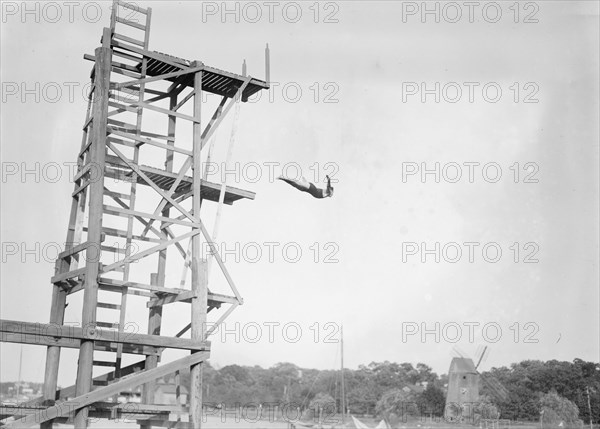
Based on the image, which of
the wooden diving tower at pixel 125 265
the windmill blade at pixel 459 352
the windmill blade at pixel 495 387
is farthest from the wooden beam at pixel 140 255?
the windmill blade at pixel 459 352

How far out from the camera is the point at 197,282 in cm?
1067

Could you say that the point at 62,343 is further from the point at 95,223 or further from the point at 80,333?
the point at 95,223

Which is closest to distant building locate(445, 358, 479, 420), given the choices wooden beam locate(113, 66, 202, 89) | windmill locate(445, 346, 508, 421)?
windmill locate(445, 346, 508, 421)

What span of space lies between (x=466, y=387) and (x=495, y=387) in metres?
2.88

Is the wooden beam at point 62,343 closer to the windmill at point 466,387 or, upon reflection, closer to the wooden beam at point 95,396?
the wooden beam at point 95,396

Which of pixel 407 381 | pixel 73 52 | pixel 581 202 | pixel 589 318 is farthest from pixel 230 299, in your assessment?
pixel 407 381

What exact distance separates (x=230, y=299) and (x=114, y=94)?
4.22m

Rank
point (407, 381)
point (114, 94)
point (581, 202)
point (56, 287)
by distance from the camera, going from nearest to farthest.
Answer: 1. point (56, 287)
2. point (114, 94)
3. point (581, 202)
4. point (407, 381)

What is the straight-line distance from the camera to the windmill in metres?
66.0

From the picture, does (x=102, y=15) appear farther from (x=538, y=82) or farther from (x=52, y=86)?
(x=538, y=82)

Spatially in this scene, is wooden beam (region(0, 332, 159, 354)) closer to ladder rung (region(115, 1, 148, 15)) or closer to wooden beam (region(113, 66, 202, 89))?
wooden beam (region(113, 66, 202, 89))

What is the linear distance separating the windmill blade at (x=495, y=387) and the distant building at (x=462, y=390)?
866 millimetres

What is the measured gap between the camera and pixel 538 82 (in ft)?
66.2

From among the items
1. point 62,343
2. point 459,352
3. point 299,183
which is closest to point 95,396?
point 62,343
